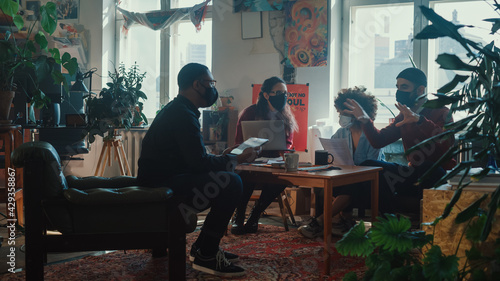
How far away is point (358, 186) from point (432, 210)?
148cm

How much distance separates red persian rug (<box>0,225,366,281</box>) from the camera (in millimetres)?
2605

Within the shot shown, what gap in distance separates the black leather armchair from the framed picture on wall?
10.5ft

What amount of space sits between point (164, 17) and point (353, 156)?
3.06m

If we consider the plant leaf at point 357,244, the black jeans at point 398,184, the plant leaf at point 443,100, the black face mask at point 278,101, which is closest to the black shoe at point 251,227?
the black jeans at point 398,184

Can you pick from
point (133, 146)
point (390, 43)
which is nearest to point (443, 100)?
point (390, 43)

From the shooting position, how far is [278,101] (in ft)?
13.9

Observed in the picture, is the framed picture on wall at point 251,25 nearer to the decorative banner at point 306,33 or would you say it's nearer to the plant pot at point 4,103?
the decorative banner at point 306,33

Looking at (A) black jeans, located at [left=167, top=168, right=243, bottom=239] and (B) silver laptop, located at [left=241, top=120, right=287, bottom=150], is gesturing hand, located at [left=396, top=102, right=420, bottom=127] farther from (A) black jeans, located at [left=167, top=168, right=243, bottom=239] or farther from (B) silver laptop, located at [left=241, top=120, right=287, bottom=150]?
(A) black jeans, located at [left=167, top=168, right=243, bottom=239]

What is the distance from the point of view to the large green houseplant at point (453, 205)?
4.68ft

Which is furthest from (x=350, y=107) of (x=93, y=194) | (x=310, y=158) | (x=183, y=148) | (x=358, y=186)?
(x=93, y=194)

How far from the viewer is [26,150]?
217 cm

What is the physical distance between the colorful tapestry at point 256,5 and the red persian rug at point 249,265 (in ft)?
8.40

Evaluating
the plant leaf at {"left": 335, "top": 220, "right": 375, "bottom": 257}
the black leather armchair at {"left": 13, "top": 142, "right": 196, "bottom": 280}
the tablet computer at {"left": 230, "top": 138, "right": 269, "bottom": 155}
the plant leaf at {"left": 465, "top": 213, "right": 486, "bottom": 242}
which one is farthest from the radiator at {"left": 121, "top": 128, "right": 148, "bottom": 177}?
the plant leaf at {"left": 465, "top": 213, "right": 486, "bottom": 242}

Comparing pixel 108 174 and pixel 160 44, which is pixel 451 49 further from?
pixel 108 174
